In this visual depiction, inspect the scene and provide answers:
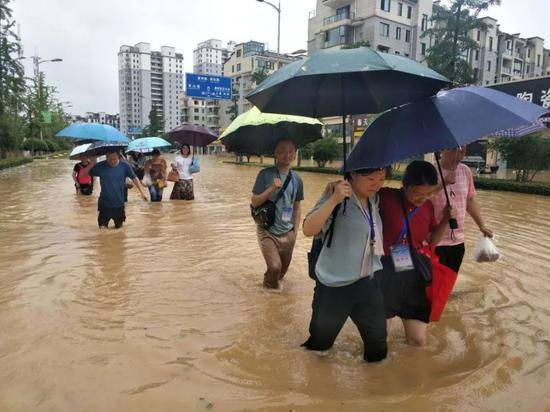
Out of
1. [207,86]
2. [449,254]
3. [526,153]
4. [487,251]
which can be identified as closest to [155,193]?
[449,254]

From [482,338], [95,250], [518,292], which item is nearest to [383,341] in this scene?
[482,338]

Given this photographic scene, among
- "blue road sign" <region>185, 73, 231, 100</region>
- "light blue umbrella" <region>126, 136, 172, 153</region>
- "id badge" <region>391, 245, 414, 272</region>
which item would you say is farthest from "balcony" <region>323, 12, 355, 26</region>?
"id badge" <region>391, 245, 414, 272</region>

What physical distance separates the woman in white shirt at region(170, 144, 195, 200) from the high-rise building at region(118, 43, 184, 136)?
104m

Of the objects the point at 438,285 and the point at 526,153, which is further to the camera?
the point at 526,153

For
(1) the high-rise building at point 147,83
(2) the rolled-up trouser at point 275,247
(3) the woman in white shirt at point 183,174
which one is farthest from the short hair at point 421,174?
(1) the high-rise building at point 147,83

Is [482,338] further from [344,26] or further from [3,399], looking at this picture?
[344,26]

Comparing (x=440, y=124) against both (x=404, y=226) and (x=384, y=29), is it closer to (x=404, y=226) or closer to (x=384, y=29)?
(x=404, y=226)

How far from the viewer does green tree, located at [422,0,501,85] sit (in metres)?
24.8

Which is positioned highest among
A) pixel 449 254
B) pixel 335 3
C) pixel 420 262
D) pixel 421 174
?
pixel 335 3

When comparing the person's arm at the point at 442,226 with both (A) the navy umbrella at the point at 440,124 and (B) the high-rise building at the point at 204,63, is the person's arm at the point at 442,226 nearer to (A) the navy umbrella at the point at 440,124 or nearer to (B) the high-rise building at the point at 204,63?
(A) the navy umbrella at the point at 440,124

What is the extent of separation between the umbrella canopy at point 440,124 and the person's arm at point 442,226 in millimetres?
674

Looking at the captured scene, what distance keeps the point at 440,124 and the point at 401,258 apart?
0.89m

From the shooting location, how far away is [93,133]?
25.7 ft

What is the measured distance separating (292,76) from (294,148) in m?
1.81
